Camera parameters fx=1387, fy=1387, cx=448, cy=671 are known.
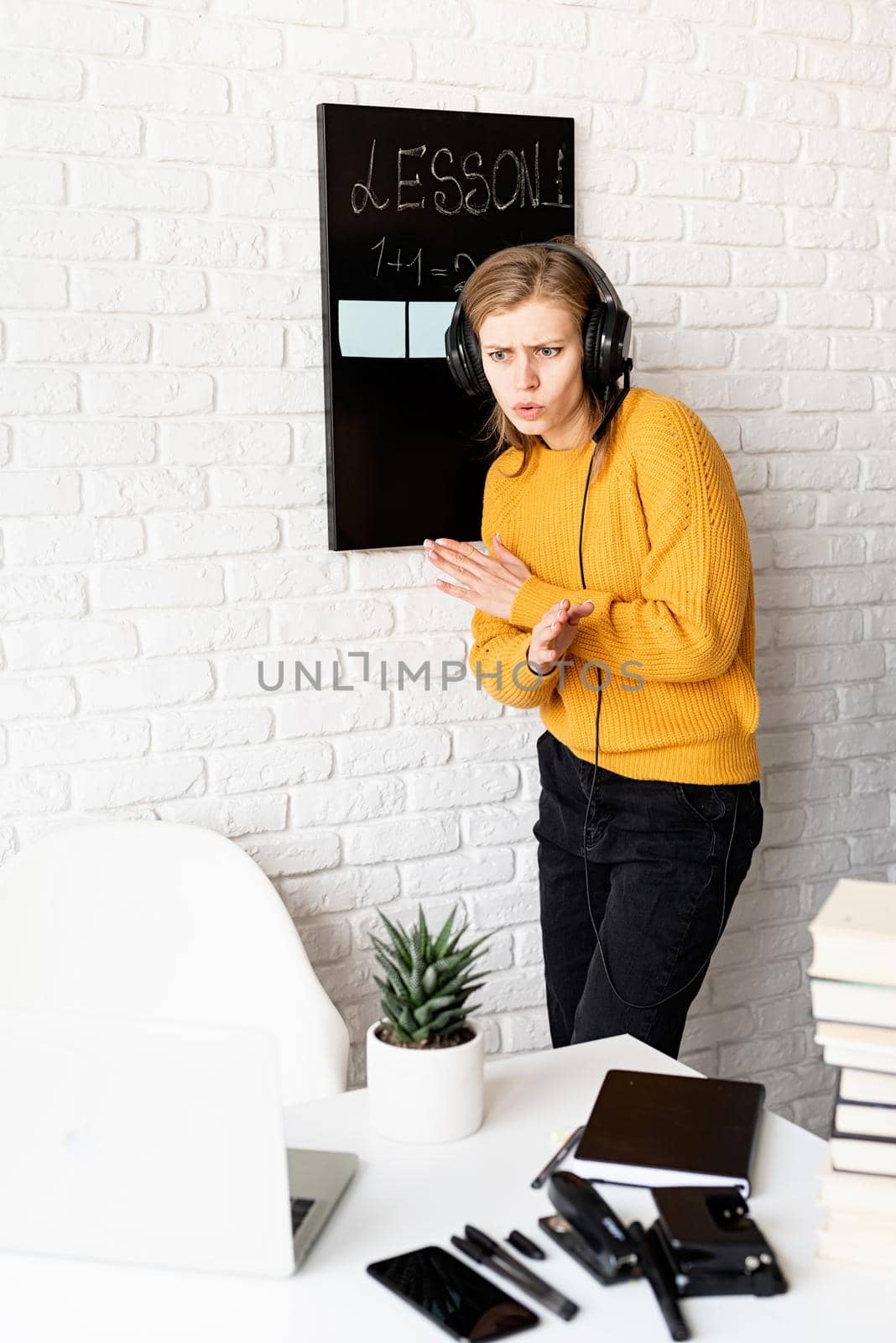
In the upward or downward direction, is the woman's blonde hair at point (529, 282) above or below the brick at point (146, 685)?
above

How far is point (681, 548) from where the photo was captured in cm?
201

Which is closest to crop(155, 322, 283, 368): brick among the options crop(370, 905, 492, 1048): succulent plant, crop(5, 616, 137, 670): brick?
crop(5, 616, 137, 670): brick

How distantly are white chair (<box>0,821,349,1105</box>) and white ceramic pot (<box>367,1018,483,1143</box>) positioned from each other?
2.26 feet

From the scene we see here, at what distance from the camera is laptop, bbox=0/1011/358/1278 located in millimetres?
1097

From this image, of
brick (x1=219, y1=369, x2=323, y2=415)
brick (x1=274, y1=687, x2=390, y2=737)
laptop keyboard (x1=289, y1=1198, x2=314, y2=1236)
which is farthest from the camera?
brick (x1=274, y1=687, x2=390, y2=737)

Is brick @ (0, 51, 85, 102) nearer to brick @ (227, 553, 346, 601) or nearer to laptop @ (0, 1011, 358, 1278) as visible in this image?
brick @ (227, 553, 346, 601)

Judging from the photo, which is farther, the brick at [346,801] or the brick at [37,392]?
the brick at [346,801]

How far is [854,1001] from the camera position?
108 centimetres

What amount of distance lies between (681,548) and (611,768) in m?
0.37

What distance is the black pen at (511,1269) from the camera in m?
1.07

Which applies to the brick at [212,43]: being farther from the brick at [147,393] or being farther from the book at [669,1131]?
the book at [669,1131]

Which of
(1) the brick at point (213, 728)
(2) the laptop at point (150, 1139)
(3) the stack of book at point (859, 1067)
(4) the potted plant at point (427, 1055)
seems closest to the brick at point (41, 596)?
(1) the brick at point (213, 728)

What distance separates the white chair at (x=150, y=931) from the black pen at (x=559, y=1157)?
75 centimetres

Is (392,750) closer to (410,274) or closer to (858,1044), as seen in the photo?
(410,274)
